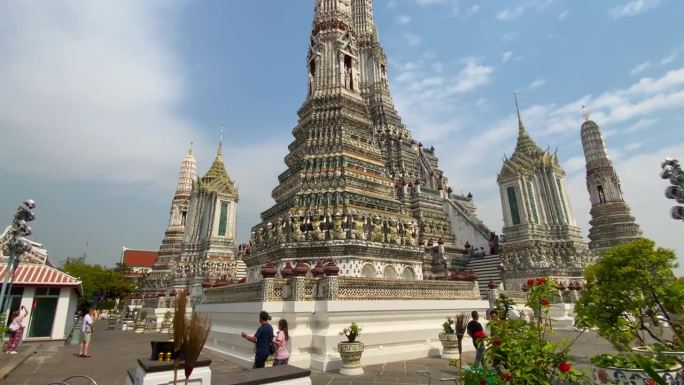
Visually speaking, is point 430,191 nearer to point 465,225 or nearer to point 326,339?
point 465,225

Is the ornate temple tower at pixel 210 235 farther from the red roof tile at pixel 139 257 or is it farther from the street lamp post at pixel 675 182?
the red roof tile at pixel 139 257

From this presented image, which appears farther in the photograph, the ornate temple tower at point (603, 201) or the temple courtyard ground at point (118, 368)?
the ornate temple tower at point (603, 201)

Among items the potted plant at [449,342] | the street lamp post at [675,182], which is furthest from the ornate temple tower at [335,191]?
the street lamp post at [675,182]

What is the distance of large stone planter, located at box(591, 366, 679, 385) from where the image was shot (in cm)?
397

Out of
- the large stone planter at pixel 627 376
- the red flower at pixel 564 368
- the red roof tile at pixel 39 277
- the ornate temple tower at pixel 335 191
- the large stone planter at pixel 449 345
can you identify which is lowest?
the large stone planter at pixel 449 345

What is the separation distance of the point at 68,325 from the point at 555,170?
35420 mm

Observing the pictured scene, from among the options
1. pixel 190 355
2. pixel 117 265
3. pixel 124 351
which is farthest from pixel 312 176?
pixel 117 265

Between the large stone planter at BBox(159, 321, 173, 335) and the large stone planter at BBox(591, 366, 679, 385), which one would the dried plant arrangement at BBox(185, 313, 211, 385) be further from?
the large stone planter at BBox(159, 321, 173, 335)

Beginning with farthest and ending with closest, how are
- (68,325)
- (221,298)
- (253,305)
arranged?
(68,325)
(221,298)
(253,305)

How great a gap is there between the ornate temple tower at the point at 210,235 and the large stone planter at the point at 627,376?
100 ft

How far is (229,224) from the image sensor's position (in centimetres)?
3534

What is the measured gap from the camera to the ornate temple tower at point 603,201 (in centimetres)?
3659

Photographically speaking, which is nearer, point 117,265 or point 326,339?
point 326,339

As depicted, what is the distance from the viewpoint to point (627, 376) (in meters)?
4.17
